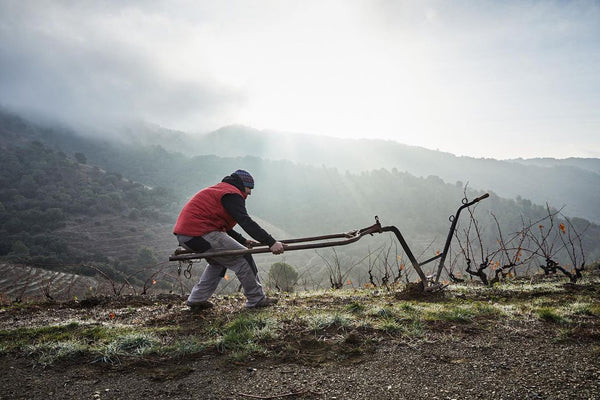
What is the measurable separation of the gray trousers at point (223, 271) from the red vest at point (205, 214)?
14 cm

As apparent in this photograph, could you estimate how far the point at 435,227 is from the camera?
122 m

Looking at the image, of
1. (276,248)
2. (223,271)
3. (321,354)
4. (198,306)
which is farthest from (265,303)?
(321,354)

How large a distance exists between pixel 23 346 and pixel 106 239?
269 feet

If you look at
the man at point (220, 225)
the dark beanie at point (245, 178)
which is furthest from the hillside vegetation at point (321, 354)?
the dark beanie at point (245, 178)

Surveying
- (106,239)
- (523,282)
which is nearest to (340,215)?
(106,239)

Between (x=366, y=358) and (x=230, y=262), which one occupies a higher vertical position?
(x=230, y=262)

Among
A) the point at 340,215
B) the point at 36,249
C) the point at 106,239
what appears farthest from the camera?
the point at 340,215

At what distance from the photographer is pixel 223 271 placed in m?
5.29

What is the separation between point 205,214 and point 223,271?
3.21 ft

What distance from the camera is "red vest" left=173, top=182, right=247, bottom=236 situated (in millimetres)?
4902

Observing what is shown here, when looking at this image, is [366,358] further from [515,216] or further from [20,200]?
[515,216]

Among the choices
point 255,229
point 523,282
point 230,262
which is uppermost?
point 255,229

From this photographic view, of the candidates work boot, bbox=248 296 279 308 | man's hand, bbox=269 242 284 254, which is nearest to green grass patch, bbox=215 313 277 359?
man's hand, bbox=269 242 284 254

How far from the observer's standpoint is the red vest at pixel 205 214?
16.1 feet
